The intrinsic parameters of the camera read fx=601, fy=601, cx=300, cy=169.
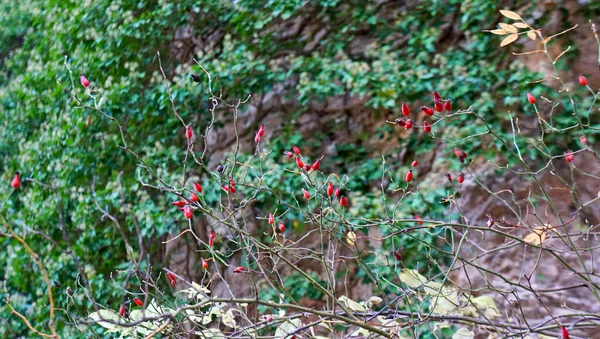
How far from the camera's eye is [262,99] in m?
3.60

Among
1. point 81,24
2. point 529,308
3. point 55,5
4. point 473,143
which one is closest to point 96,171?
point 81,24

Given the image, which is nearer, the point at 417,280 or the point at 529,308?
the point at 417,280

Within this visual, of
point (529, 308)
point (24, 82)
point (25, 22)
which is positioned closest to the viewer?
point (529, 308)

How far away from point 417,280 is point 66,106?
2.97 m

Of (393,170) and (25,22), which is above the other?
(25,22)

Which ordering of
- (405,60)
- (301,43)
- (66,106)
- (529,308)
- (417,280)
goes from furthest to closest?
(66,106) < (301,43) < (405,60) < (529,308) < (417,280)

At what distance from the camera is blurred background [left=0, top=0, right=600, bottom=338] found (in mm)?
2910

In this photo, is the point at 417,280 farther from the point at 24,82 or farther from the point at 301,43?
the point at 24,82

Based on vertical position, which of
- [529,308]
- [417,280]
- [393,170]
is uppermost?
[417,280]

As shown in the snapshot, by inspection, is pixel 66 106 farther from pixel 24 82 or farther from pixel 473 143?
pixel 473 143

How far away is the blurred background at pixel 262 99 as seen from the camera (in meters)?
2.91

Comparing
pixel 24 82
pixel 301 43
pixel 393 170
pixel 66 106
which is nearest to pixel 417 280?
pixel 393 170

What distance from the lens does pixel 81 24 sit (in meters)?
3.83

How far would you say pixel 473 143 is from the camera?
9.50 ft
